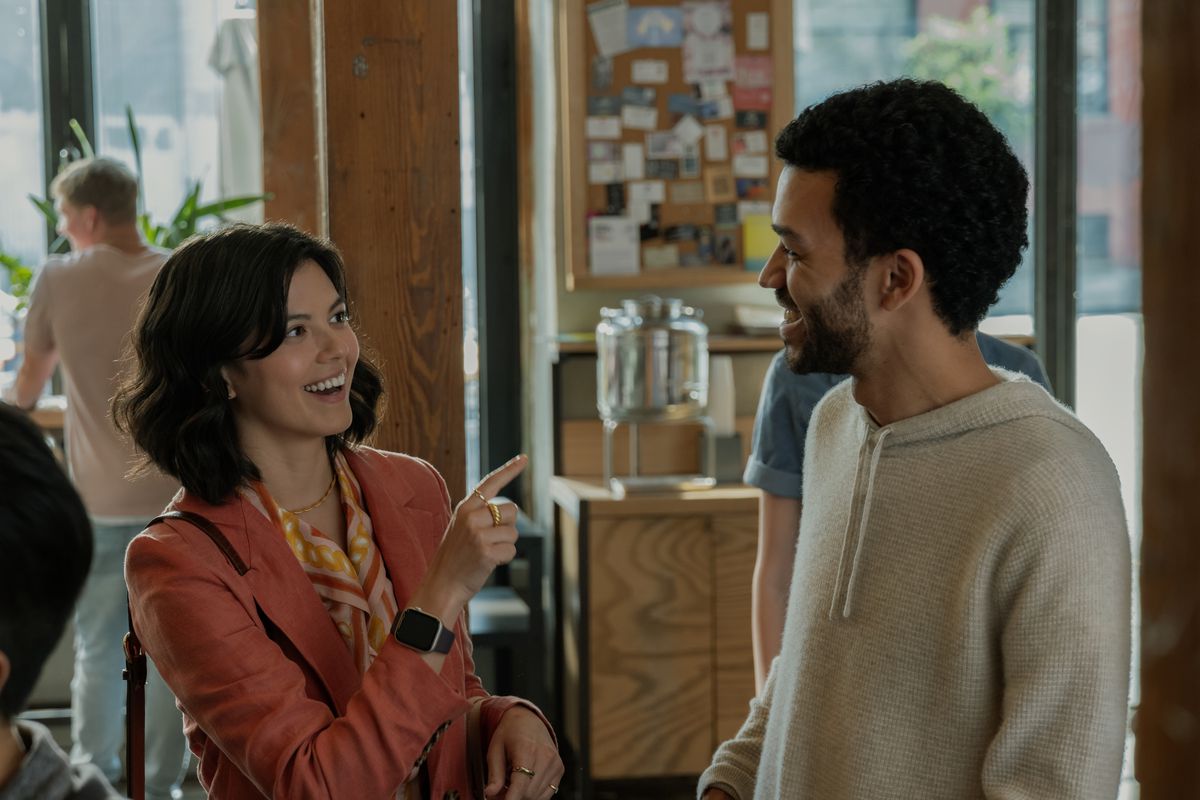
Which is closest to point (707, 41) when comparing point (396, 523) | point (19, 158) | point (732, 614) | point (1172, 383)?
point (732, 614)

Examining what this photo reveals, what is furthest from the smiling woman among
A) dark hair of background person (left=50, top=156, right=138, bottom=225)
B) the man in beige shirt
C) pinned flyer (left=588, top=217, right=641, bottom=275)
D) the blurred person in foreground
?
pinned flyer (left=588, top=217, right=641, bottom=275)

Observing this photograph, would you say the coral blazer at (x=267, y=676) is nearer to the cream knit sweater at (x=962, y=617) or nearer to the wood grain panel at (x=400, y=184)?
the cream knit sweater at (x=962, y=617)

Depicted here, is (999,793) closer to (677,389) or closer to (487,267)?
(677,389)

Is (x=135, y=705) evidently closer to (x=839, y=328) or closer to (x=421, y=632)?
(x=421, y=632)

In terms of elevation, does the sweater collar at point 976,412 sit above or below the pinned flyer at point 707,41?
below

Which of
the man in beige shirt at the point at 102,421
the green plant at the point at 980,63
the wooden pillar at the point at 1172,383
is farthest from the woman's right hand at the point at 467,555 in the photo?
the green plant at the point at 980,63

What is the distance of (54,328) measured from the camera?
149 inches

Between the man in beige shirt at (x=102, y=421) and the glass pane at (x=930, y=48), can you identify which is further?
the glass pane at (x=930, y=48)

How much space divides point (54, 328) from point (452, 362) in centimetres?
213

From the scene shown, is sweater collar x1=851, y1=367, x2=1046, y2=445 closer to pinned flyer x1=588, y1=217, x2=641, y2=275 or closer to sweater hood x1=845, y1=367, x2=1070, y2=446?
sweater hood x1=845, y1=367, x2=1070, y2=446

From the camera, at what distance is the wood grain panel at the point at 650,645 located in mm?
3770

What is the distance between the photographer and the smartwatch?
1.47 meters

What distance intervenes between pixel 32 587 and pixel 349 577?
0.65m

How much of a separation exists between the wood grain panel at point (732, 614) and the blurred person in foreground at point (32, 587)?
2831 millimetres
